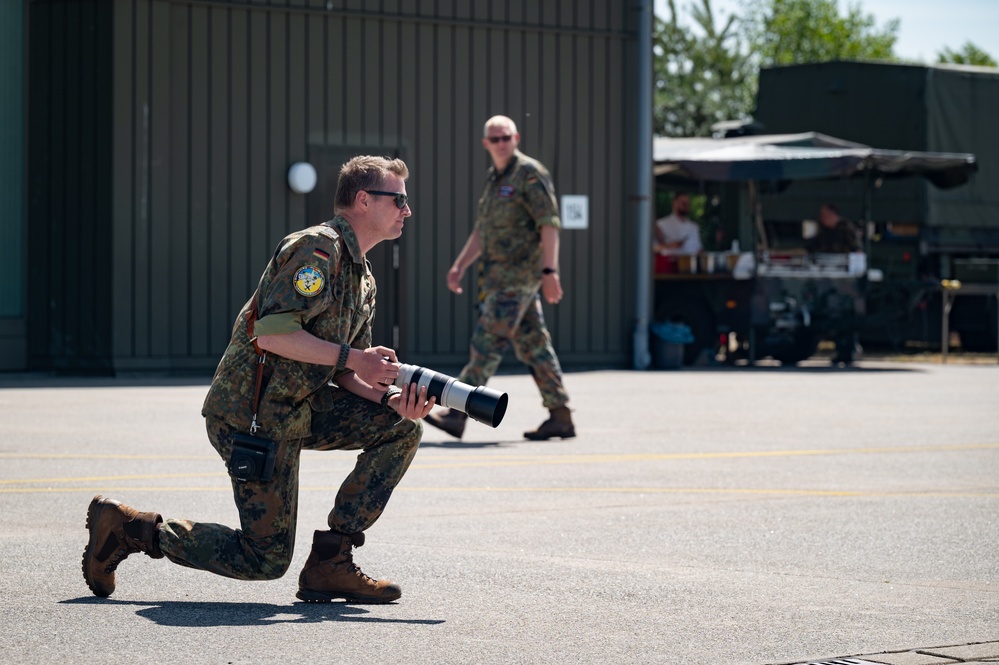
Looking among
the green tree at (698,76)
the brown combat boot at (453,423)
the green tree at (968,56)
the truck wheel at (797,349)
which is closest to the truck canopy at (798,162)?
the truck wheel at (797,349)

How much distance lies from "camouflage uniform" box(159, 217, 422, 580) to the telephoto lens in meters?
0.30

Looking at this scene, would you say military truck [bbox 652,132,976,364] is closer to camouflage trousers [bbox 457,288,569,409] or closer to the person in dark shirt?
the person in dark shirt

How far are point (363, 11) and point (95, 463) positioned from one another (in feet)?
29.6

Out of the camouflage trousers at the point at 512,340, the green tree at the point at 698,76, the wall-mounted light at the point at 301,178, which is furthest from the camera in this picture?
the green tree at the point at 698,76

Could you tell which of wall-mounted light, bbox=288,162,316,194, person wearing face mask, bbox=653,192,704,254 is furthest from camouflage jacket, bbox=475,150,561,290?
person wearing face mask, bbox=653,192,704,254

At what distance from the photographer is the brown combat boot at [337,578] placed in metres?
5.09

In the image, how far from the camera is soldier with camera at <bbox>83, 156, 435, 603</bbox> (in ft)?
16.2

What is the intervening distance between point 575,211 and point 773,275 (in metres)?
2.60

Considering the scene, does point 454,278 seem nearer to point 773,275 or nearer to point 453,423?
point 453,423

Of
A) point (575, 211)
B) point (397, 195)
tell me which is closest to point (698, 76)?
point (575, 211)

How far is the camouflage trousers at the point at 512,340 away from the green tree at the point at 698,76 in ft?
99.7

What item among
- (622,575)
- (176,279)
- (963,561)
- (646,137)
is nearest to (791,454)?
(963,561)

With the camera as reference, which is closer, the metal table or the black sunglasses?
the black sunglasses

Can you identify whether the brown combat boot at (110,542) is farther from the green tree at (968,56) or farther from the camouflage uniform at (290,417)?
the green tree at (968,56)
